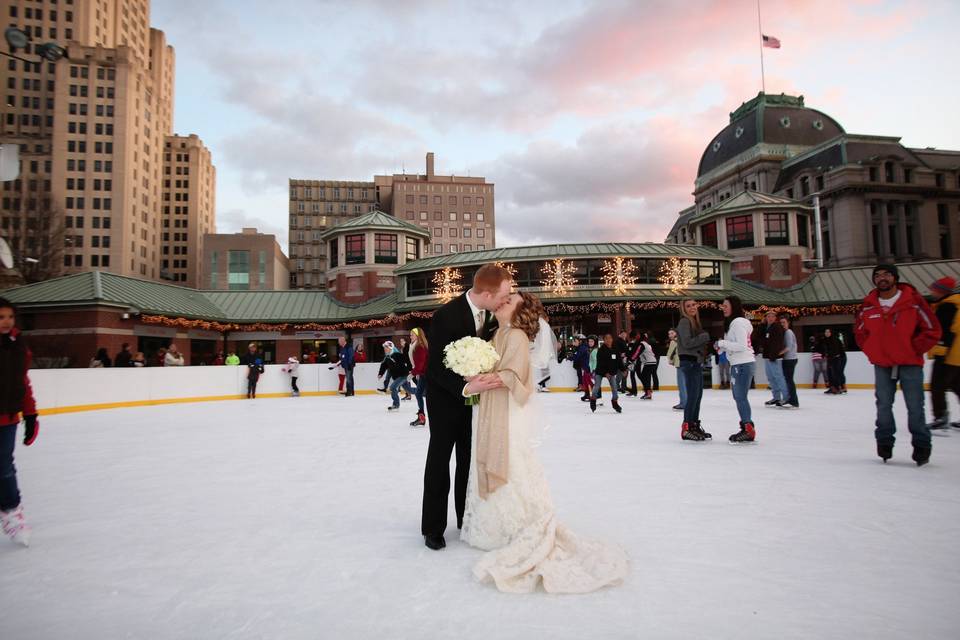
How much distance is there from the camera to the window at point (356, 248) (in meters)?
36.7

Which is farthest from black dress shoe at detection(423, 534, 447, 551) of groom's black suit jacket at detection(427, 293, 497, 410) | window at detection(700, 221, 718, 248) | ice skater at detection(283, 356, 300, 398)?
window at detection(700, 221, 718, 248)

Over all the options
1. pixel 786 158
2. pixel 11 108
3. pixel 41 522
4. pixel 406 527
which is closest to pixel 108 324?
pixel 41 522

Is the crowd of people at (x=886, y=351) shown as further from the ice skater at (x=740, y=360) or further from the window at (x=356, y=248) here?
the window at (x=356, y=248)

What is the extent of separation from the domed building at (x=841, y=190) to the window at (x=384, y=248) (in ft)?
70.9

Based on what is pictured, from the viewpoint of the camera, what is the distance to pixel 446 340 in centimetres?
346

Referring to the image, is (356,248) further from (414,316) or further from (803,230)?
(803,230)

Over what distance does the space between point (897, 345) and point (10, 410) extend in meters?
7.59

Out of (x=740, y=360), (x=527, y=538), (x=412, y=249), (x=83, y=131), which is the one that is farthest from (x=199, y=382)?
(x=83, y=131)

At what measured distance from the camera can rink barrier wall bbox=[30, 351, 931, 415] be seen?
13992 millimetres

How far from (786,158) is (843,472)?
2421 inches

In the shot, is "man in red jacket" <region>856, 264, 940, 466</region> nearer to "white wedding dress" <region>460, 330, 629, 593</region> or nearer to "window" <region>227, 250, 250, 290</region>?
"white wedding dress" <region>460, 330, 629, 593</region>

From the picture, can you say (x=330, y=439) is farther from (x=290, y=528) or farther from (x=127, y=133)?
(x=127, y=133)

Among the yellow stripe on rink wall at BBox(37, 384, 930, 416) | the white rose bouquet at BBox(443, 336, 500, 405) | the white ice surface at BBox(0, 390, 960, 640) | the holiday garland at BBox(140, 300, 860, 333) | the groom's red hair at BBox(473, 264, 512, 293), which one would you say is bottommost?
the yellow stripe on rink wall at BBox(37, 384, 930, 416)

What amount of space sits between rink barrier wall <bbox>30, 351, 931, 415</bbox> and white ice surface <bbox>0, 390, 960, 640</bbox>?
339 inches
